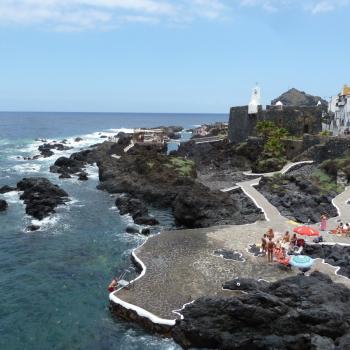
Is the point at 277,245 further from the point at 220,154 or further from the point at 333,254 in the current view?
the point at 220,154

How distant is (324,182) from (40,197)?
88.1ft

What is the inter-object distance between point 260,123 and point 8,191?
110ft

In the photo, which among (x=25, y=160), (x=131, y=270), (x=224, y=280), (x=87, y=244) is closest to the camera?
(x=224, y=280)

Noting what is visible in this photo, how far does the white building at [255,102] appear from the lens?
67.6 m

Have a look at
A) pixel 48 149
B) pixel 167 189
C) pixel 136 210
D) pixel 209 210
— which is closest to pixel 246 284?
pixel 209 210

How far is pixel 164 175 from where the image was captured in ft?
167

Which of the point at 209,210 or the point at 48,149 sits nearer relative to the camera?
the point at 209,210

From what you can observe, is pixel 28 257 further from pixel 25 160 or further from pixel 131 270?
pixel 25 160

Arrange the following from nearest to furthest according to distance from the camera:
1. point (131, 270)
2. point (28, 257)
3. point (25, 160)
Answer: point (131, 270), point (28, 257), point (25, 160)

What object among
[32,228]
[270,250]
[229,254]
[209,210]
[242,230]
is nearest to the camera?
[270,250]

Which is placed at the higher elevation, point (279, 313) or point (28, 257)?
point (279, 313)

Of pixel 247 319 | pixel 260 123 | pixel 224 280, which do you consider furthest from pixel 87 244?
pixel 260 123

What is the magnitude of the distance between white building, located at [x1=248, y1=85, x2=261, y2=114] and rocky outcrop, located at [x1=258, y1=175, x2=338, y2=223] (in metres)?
22.9

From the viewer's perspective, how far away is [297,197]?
39625 millimetres
